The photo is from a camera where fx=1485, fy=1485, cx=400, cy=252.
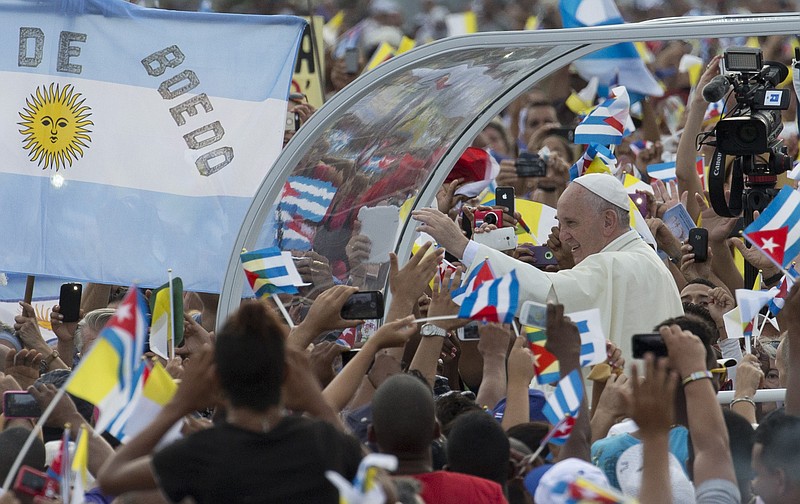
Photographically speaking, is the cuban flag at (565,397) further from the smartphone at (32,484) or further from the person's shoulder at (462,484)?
the smartphone at (32,484)

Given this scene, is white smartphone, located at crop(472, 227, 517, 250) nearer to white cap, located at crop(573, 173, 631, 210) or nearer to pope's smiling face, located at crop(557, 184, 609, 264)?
pope's smiling face, located at crop(557, 184, 609, 264)

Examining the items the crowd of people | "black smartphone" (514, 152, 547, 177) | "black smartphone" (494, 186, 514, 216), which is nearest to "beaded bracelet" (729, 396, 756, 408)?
the crowd of people

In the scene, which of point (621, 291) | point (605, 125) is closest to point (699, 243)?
point (605, 125)

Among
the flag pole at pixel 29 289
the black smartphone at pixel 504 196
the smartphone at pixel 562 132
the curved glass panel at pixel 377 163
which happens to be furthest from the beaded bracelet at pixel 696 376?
the smartphone at pixel 562 132

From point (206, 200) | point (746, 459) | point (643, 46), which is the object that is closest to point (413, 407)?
point (746, 459)

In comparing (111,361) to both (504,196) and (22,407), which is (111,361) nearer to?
(22,407)

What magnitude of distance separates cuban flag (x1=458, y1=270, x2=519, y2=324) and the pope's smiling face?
1.97 meters

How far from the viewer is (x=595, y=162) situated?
9117 millimetres

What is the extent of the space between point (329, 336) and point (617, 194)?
1.65m

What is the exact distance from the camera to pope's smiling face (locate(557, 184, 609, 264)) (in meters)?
7.51

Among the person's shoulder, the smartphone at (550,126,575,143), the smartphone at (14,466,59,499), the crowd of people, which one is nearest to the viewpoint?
the crowd of people

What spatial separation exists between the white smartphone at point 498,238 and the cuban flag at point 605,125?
1.71 meters

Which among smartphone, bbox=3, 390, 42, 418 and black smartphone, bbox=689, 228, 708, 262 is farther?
black smartphone, bbox=689, 228, 708, 262

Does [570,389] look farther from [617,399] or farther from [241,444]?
[241,444]
